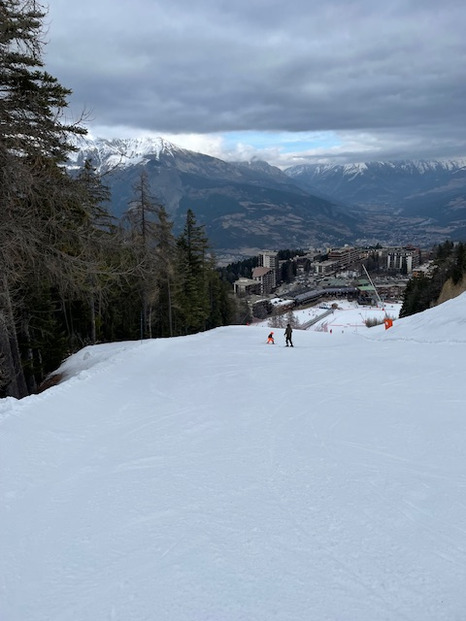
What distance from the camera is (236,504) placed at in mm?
5430

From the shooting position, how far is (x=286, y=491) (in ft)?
18.8

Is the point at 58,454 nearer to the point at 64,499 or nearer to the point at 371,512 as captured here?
the point at 64,499

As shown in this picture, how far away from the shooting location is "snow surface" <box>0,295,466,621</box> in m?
3.89

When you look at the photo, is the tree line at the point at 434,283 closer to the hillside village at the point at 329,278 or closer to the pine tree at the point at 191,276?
the pine tree at the point at 191,276

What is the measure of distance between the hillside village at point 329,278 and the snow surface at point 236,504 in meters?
86.5

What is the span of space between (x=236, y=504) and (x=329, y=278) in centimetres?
15175

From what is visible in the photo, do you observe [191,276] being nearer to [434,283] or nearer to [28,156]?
[28,156]

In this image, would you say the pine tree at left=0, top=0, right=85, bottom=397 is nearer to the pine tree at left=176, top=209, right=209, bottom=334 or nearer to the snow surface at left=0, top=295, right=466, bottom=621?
the snow surface at left=0, top=295, right=466, bottom=621

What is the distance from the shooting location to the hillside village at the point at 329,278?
11400 centimetres

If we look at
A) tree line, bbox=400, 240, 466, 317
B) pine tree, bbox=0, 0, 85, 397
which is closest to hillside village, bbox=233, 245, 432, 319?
tree line, bbox=400, 240, 466, 317

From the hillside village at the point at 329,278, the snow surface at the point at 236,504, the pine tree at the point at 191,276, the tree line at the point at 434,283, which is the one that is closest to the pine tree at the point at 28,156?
the snow surface at the point at 236,504

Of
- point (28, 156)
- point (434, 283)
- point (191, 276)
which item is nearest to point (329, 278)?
point (434, 283)

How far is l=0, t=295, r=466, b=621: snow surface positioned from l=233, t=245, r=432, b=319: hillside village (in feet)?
284

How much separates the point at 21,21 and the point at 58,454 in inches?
354
